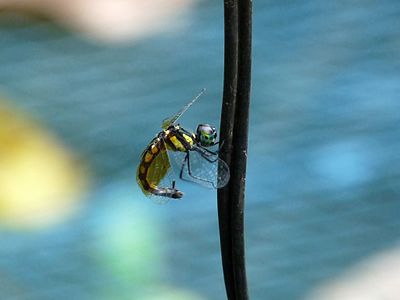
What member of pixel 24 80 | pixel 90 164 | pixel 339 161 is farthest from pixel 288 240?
pixel 24 80

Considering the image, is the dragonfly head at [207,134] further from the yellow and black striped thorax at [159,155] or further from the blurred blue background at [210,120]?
the blurred blue background at [210,120]

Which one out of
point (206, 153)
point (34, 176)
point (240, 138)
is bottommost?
point (240, 138)

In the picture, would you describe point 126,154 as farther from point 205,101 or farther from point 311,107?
point 311,107

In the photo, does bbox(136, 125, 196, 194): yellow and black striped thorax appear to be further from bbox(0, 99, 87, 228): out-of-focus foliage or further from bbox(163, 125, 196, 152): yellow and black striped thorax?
bbox(0, 99, 87, 228): out-of-focus foliage

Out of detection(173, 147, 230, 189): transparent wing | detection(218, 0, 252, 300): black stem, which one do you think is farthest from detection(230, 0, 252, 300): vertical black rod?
detection(173, 147, 230, 189): transparent wing

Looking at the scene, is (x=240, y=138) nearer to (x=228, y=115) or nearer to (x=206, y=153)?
(x=228, y=115)

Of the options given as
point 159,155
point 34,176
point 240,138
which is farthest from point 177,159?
point 34,176
